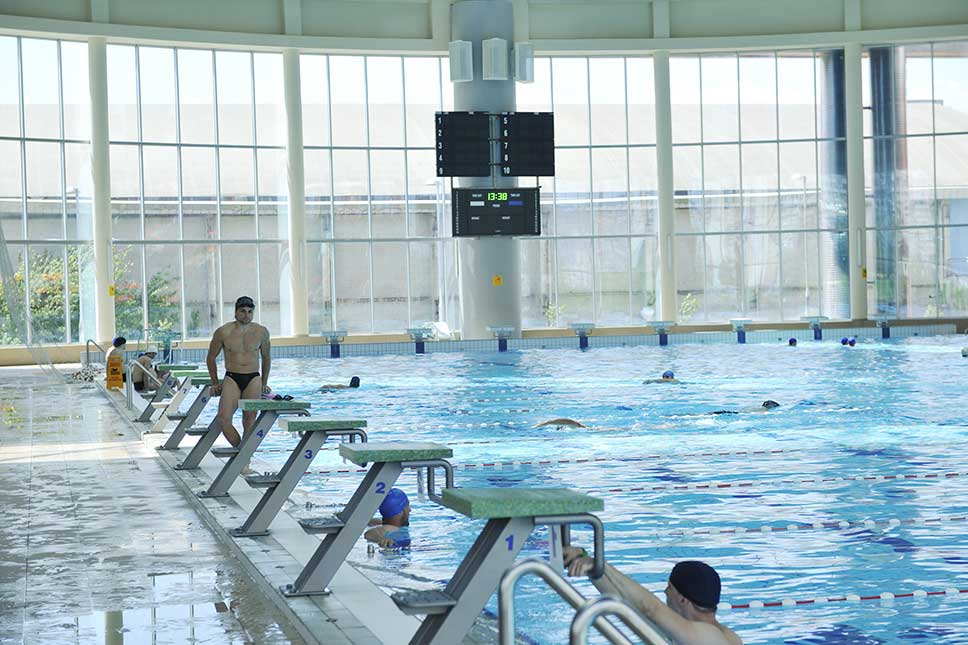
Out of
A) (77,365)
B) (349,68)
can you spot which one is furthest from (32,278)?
(349,68)

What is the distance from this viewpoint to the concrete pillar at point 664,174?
30766 millimetres

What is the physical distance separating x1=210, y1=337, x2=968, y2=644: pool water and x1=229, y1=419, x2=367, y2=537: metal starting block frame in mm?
390

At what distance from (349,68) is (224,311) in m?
6.65

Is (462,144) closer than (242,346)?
A: No

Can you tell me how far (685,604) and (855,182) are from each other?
28.1 metres

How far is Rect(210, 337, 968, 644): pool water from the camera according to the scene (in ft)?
21.9

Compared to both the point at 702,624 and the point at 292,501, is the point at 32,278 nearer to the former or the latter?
the point at 292,501

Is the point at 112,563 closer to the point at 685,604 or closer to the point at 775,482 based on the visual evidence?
the point at 685,604

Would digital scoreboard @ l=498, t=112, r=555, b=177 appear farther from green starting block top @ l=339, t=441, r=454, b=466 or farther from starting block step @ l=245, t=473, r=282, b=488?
green starting block top @ l=339, t=441, r=454, b=466

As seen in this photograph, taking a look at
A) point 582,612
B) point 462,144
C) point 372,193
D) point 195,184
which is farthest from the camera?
point 372,193

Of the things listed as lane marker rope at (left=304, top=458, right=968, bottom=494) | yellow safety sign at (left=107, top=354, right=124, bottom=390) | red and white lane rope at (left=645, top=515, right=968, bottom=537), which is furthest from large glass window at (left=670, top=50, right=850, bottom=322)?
red and white lane rope at (left=645, top=515, right=968, bottom=537)

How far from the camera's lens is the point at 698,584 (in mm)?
4375

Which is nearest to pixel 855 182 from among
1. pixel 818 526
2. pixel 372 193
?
pixel 372 193

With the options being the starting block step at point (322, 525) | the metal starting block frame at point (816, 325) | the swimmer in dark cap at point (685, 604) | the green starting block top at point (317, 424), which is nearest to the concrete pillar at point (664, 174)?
the metal starting block frame at point (816, 325)
